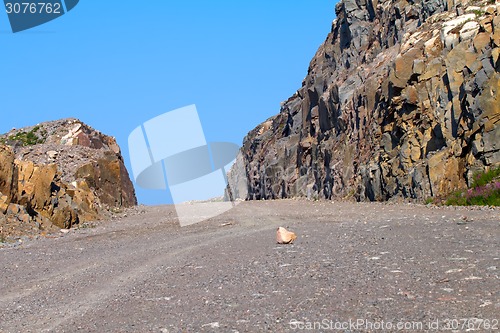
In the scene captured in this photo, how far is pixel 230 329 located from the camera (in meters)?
7.04

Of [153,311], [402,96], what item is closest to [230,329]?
[153,311]

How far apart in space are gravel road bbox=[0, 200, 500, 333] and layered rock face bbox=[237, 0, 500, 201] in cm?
1328

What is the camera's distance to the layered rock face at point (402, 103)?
27.5 meters

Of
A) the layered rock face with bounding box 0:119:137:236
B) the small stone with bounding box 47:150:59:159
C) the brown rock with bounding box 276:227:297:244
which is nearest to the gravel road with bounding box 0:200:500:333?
the brown rock with bounding box 276:227:297:244

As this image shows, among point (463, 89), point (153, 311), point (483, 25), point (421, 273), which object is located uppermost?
point (483, 25)

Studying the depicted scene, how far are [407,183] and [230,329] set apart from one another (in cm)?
2611

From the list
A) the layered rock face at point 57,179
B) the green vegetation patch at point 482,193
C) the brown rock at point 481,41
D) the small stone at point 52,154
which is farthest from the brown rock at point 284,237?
the small stone at point 52,154

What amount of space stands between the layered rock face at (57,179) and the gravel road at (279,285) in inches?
454

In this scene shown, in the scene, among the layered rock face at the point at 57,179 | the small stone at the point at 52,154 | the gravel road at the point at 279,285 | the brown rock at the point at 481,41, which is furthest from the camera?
the small stone at the point at 52,154

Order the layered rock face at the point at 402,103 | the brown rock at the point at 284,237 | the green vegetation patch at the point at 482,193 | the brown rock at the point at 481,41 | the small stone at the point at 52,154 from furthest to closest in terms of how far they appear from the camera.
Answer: the small stone at the point at 52,154
the brown rock at the point at 481,41
the layered rock face at the point at 402,103
the green vegetation patch at the point at 482,193
the brown rock at the point at 284,237

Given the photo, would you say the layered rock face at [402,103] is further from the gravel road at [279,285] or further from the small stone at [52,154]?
the small stone at [52,154]

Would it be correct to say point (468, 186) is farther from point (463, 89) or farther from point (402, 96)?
point (402, 96)

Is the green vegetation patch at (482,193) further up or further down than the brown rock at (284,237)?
further down

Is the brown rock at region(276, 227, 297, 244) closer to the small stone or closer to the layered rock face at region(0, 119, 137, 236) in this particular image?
the layered rock face at region(0, 119, 137, 236)
